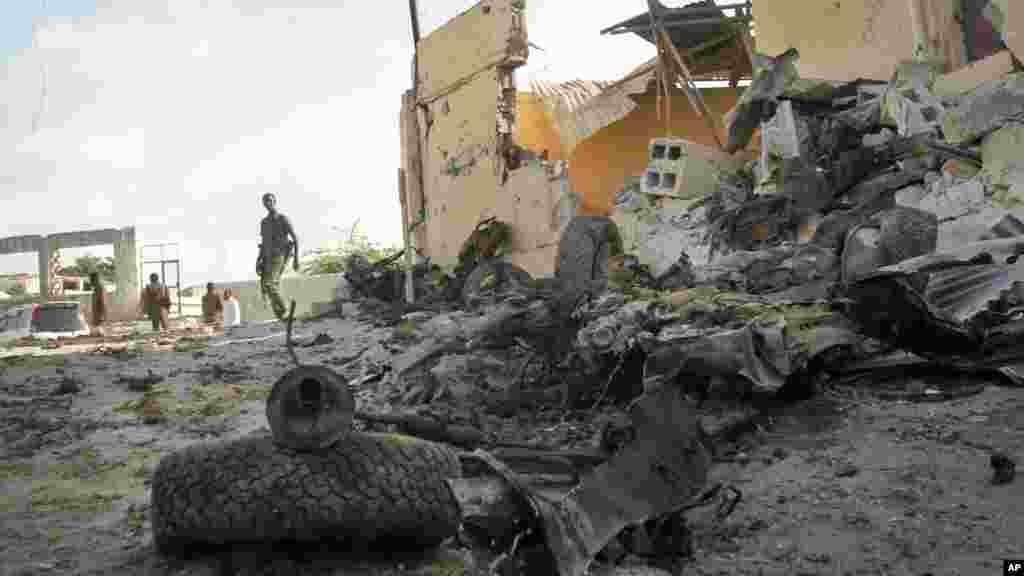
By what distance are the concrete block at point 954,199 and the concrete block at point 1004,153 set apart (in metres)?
0.15

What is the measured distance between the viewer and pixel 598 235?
7.00 m

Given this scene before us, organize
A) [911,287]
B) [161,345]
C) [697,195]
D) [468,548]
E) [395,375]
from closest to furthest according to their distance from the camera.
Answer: [468,548], [911,287], [395,375], [161,345], [697,195]

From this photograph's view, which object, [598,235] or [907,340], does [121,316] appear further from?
[907,340]

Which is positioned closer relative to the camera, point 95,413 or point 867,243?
point 867,243

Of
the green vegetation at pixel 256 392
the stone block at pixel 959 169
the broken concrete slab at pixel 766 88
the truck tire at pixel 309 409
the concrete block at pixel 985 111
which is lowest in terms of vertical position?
the green vegetation at pixel 256 392

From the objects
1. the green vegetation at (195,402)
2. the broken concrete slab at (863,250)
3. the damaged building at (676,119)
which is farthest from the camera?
the damaged building at (676,119)

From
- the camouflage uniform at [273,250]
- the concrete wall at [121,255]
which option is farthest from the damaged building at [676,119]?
the concrete wall at [121,255]

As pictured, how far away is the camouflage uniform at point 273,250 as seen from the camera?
11844mm

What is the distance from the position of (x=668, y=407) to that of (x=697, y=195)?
30.5 feet

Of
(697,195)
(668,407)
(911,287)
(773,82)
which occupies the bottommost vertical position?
(668,407)

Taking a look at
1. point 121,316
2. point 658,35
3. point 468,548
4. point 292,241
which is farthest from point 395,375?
point 121,316

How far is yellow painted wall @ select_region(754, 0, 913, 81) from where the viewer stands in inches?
414

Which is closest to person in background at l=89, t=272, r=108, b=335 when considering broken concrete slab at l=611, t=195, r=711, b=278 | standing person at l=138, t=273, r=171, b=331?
standing person at l=138, t=273, r=171, b=331

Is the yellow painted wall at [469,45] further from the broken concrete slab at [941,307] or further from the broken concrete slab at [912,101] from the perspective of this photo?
the broken concrete slab at [941,307]
